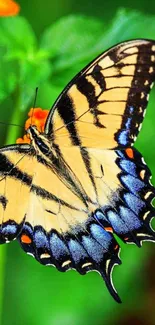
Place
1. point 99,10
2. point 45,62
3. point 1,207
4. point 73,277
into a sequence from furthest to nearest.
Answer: point 99,10, point 73,277, point 45,62, point 1,207

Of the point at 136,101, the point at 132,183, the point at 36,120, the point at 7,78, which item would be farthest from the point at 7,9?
the point at 132,183

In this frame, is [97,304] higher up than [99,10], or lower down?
lower down

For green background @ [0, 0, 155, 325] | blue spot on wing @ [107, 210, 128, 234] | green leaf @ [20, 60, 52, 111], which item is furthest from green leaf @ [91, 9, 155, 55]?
blue spot on wing @ [107, 210, 128, 234]

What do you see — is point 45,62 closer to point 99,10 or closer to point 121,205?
point 121,205

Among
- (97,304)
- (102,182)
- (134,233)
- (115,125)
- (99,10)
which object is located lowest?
(97,304)

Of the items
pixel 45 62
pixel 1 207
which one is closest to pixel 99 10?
pixel 45 62

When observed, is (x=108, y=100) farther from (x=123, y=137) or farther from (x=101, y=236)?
(x=101, y=236)
